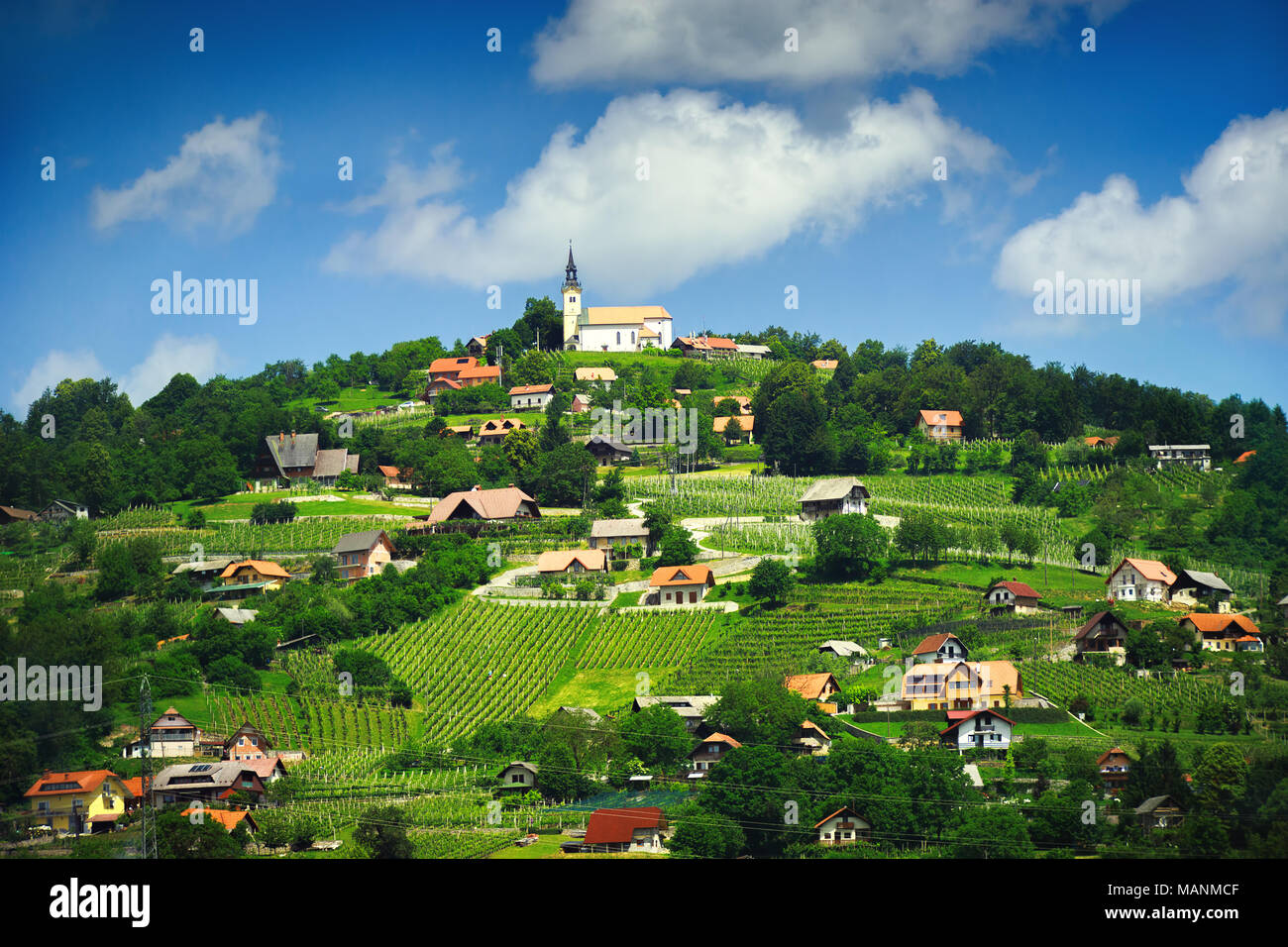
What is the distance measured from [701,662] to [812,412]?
95.6ft

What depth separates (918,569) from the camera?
152ft

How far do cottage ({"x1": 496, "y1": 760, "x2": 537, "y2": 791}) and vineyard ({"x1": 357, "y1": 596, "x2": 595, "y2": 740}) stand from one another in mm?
4064

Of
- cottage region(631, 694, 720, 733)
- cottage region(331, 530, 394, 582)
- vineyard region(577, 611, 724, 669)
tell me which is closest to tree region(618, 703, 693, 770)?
cottage region(631, 694, 720, 733)

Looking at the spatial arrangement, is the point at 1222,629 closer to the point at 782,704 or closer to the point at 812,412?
the point at 782,704

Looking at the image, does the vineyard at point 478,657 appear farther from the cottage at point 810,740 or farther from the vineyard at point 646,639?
the cottage at point 810,740

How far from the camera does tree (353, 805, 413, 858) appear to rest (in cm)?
2634

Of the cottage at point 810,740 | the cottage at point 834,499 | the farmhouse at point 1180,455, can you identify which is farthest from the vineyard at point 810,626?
the farmhouse at point 1180,455

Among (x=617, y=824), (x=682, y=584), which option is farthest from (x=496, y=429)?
(x=617, y=824)

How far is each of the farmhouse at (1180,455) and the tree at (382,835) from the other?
43548 mm

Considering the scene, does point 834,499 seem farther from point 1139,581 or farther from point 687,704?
point 687,704

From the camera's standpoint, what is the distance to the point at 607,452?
66500 mm

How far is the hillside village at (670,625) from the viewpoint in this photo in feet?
89.9

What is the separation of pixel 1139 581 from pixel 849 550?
1032 centimetres
